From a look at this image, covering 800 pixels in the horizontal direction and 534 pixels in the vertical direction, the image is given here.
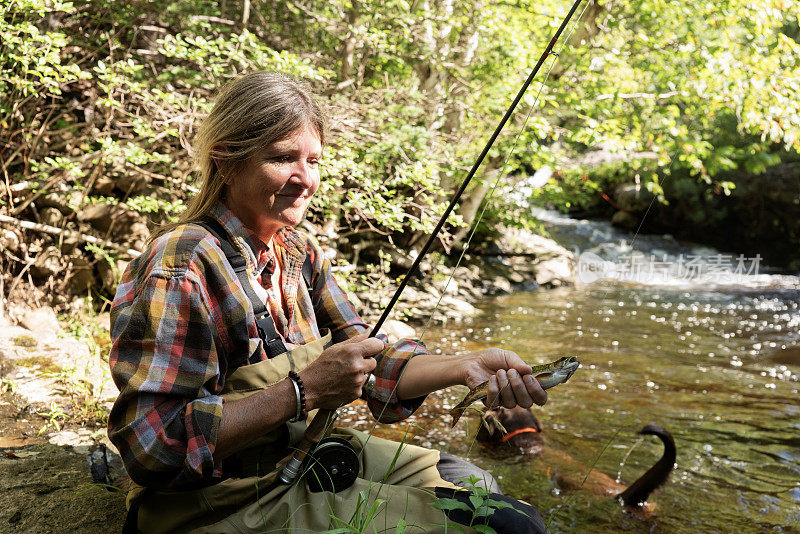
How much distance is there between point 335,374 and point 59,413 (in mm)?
2600

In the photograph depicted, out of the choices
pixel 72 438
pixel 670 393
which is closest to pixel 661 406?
pixel 670 393

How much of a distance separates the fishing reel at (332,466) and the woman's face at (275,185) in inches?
29.8

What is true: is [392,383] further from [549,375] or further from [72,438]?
Result: [72,438]

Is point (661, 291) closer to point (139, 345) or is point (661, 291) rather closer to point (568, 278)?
point (568, 278)

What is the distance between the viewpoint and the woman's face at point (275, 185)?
207 cm

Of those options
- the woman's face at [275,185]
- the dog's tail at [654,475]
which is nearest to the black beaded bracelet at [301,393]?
the woman's face at [275,185]

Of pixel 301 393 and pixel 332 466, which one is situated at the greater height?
pixel 301 393

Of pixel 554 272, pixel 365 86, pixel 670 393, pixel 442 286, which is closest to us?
pixel 670 393

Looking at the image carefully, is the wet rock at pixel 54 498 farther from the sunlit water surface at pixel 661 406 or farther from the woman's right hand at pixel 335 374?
the sunlit water surface at pixel 661 406

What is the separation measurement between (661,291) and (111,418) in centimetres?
1304

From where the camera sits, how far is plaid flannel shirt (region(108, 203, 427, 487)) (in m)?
1.65

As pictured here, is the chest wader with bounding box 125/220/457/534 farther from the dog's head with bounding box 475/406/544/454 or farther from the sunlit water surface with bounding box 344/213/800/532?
the dog's head with bounding box 475/406/544/454

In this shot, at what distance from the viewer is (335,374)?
6.00 feet

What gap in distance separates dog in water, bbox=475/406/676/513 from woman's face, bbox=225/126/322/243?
187 centimetres
